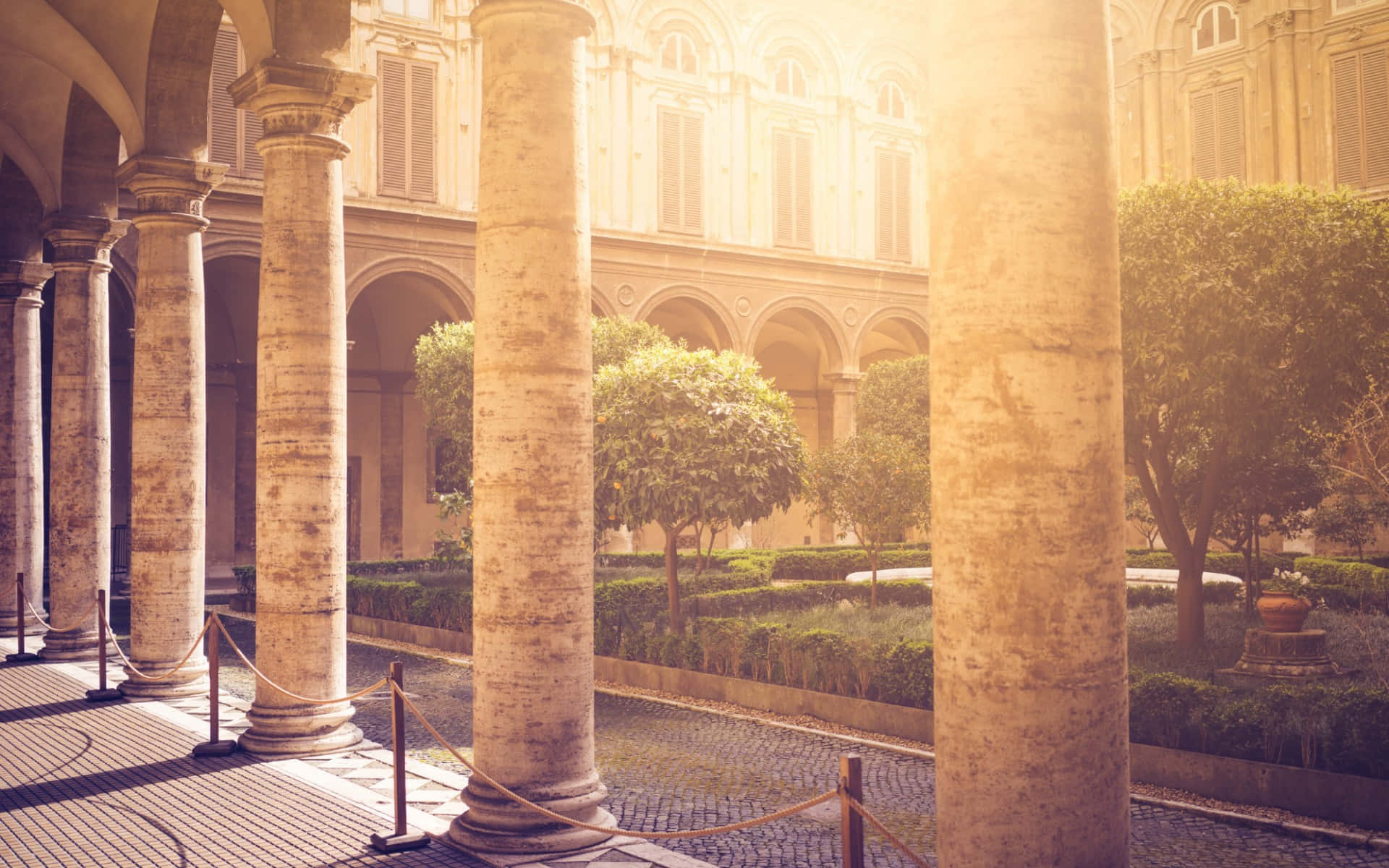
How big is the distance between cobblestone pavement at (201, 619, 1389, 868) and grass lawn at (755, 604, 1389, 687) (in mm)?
1808

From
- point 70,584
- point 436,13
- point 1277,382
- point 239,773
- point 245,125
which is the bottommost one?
point 239,773

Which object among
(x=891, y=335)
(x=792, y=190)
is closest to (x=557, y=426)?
(x=792, y=190)

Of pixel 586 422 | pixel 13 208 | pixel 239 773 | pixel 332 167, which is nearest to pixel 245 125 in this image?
pixel 13 208

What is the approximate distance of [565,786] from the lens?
534cm

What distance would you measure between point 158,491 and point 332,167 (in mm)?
3310

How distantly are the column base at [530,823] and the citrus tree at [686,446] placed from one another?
7373mm

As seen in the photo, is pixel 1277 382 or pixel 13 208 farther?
pixel 13 208

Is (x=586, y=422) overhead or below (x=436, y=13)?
below

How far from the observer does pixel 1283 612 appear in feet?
32.6

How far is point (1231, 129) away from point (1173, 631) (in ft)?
58.0

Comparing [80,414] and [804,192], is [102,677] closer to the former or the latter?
[80,414]

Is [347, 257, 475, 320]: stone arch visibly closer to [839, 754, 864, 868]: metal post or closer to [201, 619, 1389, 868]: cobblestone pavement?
[201, 619, 1389, 868]: cobblestone pavement

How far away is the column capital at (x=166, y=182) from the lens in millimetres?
9336

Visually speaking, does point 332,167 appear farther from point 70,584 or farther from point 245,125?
point 245,125
